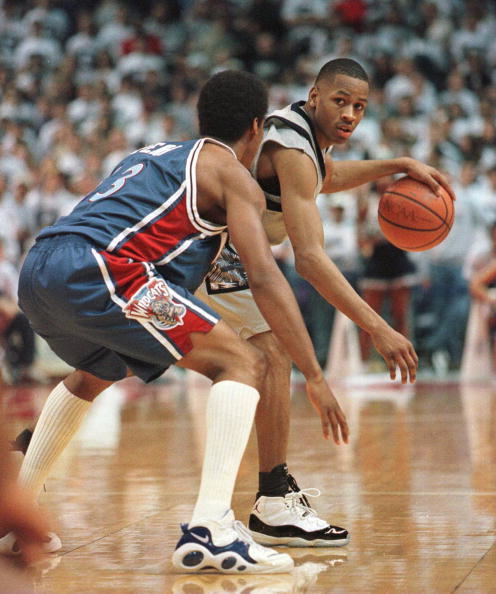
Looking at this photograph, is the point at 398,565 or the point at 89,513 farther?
the point at 89,513

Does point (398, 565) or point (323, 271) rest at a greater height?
point (323, 271)

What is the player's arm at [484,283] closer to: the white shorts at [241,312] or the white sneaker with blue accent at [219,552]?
the white shorts at [241,312]

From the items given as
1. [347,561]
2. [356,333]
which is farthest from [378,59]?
[347,561]

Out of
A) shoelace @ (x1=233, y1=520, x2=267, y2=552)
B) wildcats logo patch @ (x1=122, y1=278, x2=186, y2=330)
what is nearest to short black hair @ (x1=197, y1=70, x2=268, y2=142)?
wildcats logo patch @ (x1=122, y1=278, x2=186, y2=330)

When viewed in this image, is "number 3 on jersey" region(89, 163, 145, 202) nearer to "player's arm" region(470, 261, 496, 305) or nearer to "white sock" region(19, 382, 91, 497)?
"white sock" region(19, 382, 91, 497)

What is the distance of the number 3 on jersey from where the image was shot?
3.38 m

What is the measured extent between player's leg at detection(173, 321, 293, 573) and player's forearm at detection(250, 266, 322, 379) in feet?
0.36

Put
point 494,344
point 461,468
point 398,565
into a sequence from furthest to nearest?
point 494,344, point 461,468, point 398,565

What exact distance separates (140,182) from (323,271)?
Result: 2.29 feet

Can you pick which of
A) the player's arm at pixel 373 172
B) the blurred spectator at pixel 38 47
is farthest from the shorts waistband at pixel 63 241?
the blurred spectator at pixel 38 47

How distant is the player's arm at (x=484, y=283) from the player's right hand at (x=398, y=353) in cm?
696

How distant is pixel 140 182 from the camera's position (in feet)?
11.0

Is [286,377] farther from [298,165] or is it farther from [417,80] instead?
[417,80]

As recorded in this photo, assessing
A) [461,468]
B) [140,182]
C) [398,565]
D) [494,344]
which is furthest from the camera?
[494,344]
